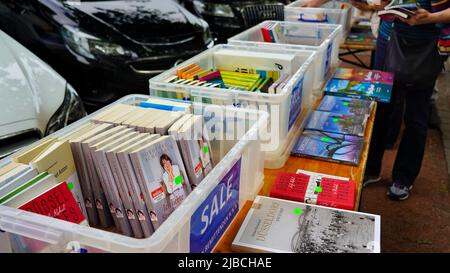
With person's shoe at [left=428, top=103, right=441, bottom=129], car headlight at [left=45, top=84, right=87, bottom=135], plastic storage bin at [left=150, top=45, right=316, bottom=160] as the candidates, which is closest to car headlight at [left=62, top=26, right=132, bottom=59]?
car headlight at [left=45, top=84, right=87, bottom=135]

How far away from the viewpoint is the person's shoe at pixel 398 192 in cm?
271

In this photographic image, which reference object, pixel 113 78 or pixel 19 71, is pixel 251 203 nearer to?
pixel 19 71

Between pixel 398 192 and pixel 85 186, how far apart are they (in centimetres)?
220

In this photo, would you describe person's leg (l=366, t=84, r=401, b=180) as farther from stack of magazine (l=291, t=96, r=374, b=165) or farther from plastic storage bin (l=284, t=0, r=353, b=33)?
plastic storage bin (l=284, t=0, r=353, b=33)

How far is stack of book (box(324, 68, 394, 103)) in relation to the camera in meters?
2.20

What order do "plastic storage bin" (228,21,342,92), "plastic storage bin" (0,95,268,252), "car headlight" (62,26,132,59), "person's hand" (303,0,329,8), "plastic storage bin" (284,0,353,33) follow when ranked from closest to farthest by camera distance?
"plastic storage bin" (0,95,268,252) < "plastic storage bin" (228,21,342,92) < "car headlight" (62,26,132,59) < "plastic storage bin" (284,0,353,33) < "person's hand" (303,0,329,8)

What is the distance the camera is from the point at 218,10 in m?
4.54

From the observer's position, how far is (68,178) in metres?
1.12

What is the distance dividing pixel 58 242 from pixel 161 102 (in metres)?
0.71

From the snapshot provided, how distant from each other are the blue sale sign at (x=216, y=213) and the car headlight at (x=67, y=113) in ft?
3.23

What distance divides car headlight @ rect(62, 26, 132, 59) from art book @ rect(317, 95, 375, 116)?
158cm

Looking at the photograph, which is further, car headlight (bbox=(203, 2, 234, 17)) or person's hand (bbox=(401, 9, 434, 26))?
car headlight (bbox=(203, 2, 234, 17))

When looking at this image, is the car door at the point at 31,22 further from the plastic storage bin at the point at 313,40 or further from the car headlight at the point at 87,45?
the plastic storage bin at the point at 313,40

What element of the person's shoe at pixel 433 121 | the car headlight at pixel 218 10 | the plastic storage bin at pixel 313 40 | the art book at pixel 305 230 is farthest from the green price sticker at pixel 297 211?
the car headlight at pixel 218 10
